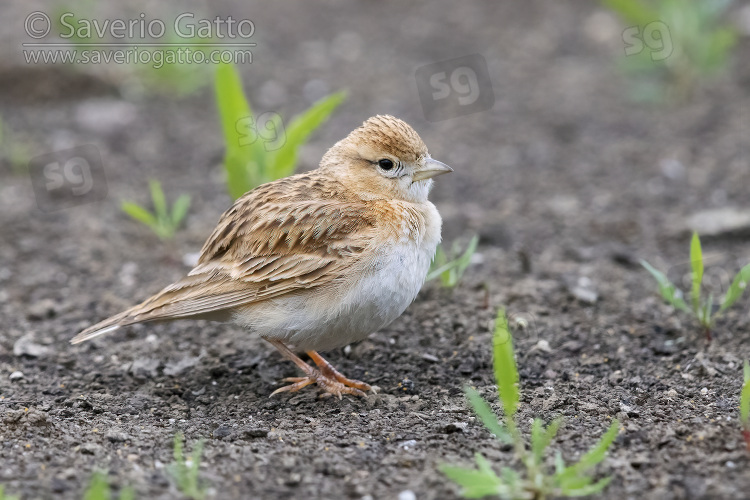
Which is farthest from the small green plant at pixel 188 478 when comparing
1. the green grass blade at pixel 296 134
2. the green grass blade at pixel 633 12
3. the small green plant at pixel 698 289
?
the green grass blade at pixel 633 12

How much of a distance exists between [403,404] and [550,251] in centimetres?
272

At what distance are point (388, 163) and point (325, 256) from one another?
73 cm

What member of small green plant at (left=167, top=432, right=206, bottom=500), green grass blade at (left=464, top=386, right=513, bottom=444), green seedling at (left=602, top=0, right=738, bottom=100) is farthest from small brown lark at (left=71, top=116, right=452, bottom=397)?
green seedling at (left=602, top=0, right=738, bottom=100)

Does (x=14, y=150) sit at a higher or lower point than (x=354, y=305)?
higher

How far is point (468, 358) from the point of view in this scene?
5266 mm

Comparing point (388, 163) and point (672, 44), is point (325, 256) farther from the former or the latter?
point (672, 44)

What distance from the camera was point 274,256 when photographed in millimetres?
4914

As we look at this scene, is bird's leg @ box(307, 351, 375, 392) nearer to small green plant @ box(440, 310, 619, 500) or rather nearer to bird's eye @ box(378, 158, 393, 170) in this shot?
bird's eye @ box(378, 158, 393, 170)

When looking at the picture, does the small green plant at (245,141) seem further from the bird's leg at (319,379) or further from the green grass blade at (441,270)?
the bird's leg at (319,379)

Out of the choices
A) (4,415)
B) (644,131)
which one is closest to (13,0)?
(644,131)

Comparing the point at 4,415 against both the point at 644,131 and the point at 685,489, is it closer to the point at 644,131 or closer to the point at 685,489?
the point at 685,489

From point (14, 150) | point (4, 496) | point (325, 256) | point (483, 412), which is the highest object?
point (14, 150)

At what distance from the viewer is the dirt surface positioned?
3.98m

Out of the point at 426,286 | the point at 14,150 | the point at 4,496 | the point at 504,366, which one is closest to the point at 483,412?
the point at 504,366
